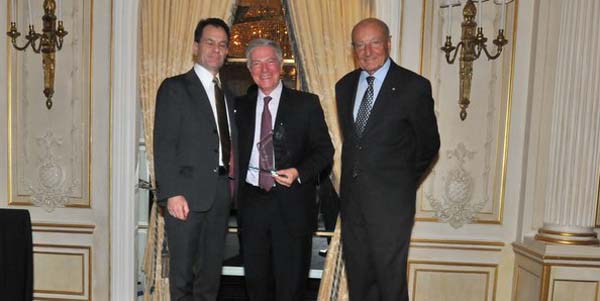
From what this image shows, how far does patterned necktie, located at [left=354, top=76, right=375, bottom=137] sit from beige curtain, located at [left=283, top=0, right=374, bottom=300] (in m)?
0.61

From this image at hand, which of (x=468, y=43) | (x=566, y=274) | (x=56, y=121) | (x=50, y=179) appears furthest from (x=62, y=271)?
(x=566, y=274)

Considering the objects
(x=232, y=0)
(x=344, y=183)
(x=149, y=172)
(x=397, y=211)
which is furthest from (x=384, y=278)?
(x=232, y=0)

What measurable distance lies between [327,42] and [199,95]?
99 cm

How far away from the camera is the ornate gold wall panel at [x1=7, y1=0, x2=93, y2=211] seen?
2672 millimetres

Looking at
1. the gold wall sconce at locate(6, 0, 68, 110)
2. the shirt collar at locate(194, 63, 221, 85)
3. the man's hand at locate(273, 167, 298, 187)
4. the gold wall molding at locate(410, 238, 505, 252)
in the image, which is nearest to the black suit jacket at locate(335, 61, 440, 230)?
the man's hand at locate(273, 167, 298, 187)

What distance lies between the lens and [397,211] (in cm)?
195

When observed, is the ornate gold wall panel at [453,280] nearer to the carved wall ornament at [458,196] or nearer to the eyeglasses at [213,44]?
the carved wall ornament at [458,196]

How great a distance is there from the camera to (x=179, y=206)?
72.2 inches

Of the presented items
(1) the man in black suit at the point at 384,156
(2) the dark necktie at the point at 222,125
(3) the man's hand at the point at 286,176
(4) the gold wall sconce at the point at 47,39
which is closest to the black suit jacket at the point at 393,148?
(1) the man in black suit at the point at 384,156

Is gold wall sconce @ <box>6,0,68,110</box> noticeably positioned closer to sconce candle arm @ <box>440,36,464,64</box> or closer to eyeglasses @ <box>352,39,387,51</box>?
eyeglasses @ <box>352,39,387,51</box>

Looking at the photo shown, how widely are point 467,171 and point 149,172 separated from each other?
5.85 feet

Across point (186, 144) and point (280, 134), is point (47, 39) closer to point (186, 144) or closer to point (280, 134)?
point (186, 144)

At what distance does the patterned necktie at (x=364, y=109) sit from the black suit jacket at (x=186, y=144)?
587 mm

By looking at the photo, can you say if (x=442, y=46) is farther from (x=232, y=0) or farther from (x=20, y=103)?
(x=20, y=103)
